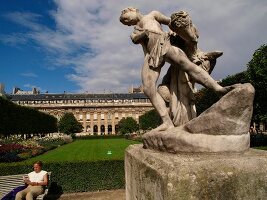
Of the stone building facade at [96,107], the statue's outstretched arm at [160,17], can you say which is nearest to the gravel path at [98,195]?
the statue's outstretched arm at [160,17]

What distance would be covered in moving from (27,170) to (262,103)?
17625 mm

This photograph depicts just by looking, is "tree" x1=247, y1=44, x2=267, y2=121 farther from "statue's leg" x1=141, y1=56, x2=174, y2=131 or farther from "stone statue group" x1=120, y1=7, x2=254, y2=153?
"statue's leg" x1=141, y1=56, x2=174, y2=131

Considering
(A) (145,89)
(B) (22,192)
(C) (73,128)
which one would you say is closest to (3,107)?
(B) (22,192)

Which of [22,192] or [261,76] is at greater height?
[261,76]

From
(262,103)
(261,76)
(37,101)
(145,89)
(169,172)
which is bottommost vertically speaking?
(169,172)

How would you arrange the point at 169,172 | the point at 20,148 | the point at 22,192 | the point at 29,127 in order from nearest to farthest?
1. the point at 169,172
2. the point at 22,192
3. the point at 20,148
4. the point at 29,127

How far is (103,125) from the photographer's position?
9969cm

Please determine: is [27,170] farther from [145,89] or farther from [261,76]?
[261,76]

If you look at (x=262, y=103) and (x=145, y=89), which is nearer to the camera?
(x=145, y=89)

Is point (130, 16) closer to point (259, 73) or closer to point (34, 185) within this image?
point (34, 185)

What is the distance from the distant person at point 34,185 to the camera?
735 cm

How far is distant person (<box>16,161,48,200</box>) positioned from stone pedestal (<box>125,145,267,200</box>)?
5.09 m

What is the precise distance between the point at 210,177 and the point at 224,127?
491mm

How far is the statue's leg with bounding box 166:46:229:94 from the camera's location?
11.0ft
